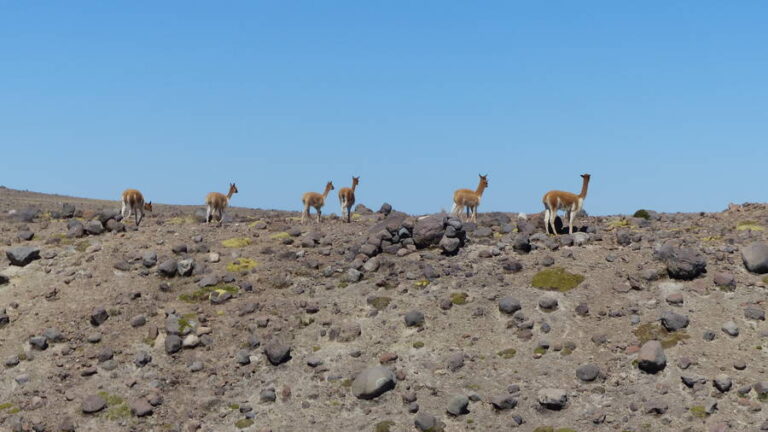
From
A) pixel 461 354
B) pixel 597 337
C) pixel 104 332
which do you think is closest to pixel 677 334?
pixel 597 337

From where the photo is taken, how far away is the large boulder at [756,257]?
92.3ft

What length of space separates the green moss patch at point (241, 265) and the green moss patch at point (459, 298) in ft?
28.1

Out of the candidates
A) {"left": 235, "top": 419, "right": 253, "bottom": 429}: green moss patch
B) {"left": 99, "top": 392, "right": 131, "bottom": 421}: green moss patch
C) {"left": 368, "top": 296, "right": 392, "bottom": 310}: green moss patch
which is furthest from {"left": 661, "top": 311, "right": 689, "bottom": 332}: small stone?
{"left": 99, "top": 392, "right": 131, "bottom": 421}: green moss patch

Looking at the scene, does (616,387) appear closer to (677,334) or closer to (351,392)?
(677,334)

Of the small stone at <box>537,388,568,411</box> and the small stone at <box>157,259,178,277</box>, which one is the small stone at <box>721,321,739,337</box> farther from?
the small stone at <box>157,259,178,277</box>

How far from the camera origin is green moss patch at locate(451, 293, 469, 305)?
28203 mm

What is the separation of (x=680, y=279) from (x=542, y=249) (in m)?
5.43

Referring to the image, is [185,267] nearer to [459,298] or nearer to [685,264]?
[459,298]

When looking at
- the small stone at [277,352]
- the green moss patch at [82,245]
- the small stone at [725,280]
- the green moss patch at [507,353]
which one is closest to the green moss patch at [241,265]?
the small stone at [277,352]

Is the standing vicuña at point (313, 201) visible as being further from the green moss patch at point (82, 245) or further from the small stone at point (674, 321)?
the small stone at point (674, 321)

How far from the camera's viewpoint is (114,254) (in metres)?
33.7

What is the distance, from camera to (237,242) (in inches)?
1378

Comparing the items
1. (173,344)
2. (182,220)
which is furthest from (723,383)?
(182,220)

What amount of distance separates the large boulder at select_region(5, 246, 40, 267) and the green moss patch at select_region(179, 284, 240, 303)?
801 cm
